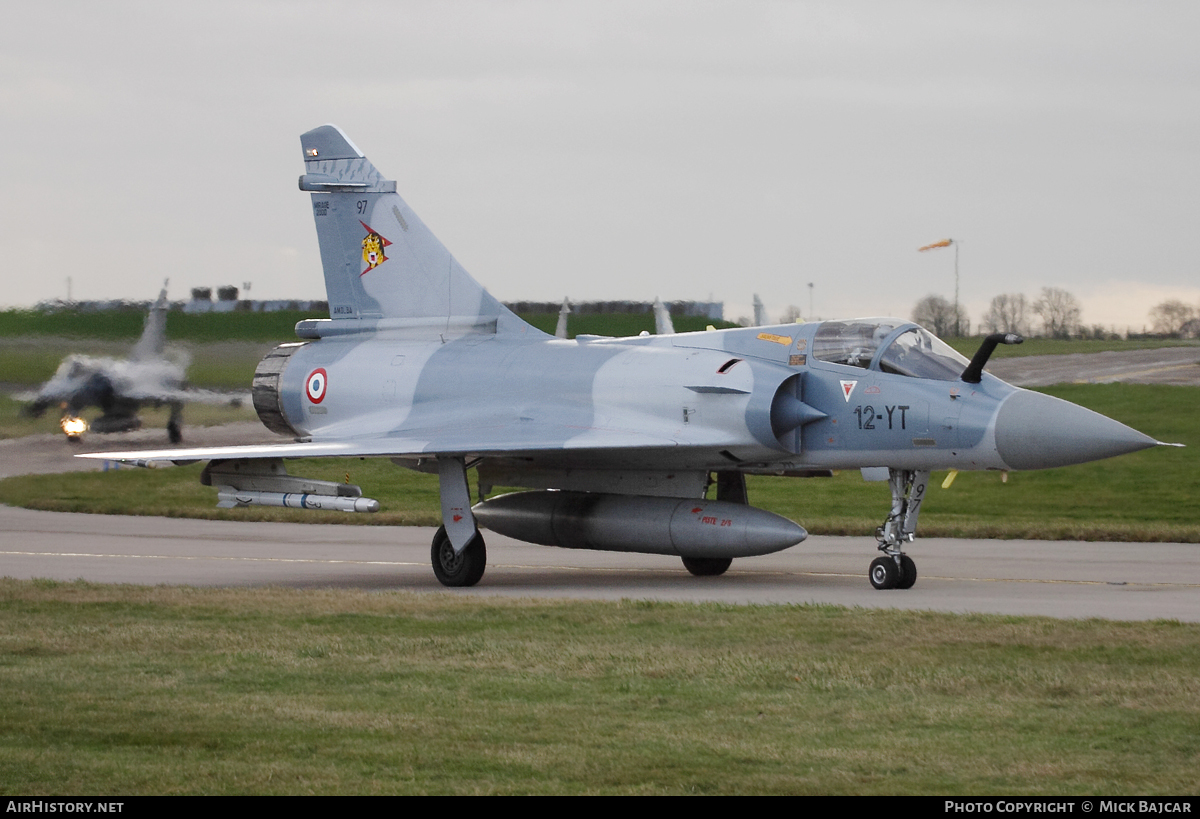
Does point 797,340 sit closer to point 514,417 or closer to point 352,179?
point 514,417

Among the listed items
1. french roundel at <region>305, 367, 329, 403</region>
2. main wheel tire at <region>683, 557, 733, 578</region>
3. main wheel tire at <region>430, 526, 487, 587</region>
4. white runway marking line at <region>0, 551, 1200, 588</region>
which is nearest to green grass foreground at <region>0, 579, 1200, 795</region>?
main wheel tire at <region>430, 526, 487, 587</region>

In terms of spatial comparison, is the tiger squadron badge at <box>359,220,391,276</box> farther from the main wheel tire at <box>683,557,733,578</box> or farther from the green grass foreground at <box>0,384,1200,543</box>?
the main wheel tire at <box>683,557,733,578</box>

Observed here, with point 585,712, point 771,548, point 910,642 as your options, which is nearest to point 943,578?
point 771,548

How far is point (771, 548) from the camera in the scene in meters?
14.1

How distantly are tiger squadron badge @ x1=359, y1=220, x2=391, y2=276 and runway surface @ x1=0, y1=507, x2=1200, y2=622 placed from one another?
11.8 ft

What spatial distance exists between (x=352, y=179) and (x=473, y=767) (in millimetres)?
13201

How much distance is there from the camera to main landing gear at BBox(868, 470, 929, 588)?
13.7m

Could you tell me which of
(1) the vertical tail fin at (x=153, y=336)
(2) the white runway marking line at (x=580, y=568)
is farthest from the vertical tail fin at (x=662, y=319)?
(1) the vertical tail fin at (x=153, y=336)

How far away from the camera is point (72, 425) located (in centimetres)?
2425

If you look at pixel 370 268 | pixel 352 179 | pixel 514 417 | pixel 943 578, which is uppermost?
pixel 352 179

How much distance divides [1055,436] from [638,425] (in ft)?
13.3

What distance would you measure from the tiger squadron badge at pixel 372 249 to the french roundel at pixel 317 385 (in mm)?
1581

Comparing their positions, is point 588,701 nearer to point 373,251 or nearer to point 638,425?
point 638,425

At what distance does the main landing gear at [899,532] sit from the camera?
13.7 m
